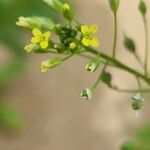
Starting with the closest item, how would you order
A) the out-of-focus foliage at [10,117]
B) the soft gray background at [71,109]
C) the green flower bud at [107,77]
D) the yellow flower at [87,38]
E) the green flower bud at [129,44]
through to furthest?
the yellow flower at [87,38]
the green flower bud at [107,77]
the green flower bud at [129,44]
the out-of-focus foliage at [10,117]
the soft gray background at [71,109]

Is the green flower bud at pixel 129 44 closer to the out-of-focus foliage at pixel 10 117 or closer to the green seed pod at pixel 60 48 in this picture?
the green seed pod at pixel 60 48

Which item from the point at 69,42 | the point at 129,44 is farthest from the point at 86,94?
the point at 129,44

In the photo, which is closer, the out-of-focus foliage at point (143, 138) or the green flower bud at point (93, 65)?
the green flower bud at point (93, 65)

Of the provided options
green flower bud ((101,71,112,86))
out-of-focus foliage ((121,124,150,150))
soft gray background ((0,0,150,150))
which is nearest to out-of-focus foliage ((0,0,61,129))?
soft gray background ((0,0,150,150))

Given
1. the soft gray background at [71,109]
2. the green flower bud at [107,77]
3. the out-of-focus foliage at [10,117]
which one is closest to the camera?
the green flower bud at [107,77]

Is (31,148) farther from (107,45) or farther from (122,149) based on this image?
(122,149)

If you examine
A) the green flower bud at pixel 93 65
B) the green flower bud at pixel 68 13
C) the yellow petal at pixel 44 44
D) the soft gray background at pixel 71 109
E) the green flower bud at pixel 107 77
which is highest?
the green flower bud at pixel 68 13

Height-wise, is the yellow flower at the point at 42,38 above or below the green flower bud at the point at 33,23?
below

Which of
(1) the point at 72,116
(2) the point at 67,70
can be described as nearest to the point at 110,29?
(2) the point at 67,70

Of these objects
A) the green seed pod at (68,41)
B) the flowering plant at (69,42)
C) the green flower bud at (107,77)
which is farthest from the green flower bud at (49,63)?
the green flower bud at (107,77)

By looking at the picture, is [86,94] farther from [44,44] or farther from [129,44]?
[129,44]

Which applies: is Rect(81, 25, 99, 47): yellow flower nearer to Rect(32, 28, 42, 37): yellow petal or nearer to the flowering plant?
the flowering plant
